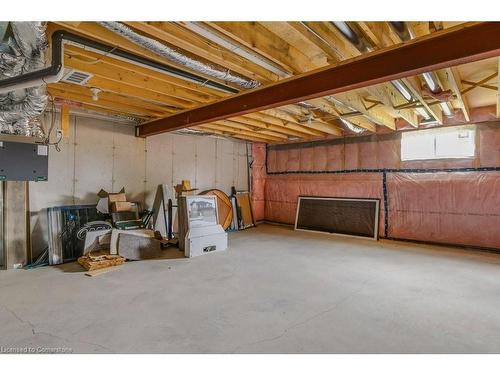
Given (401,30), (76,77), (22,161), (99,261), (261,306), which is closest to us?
(401,30)

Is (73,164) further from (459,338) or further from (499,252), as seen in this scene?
(499,252)

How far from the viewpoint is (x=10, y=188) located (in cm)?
354

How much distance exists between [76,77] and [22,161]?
1.35 meters

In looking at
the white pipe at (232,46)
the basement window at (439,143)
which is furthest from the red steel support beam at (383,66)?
the basement window at (439,143)

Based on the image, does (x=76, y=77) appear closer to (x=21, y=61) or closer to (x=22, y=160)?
(x=21, y=61)

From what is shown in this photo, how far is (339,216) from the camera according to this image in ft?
19.7

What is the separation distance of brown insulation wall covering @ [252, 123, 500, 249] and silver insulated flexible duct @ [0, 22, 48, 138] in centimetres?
516

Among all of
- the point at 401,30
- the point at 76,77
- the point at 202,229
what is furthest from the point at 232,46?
the point at 202,229

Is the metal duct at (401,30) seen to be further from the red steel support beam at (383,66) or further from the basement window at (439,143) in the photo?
the basement window at (439,143)

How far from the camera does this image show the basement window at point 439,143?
473cm

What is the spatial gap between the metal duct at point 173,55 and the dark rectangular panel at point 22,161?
2306 mm

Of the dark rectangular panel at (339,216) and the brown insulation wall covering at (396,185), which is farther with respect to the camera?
the dark rectangular panel at (339,216)

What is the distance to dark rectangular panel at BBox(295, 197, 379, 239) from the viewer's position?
5.64 meters
